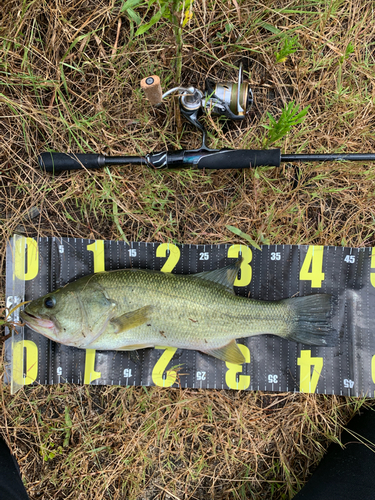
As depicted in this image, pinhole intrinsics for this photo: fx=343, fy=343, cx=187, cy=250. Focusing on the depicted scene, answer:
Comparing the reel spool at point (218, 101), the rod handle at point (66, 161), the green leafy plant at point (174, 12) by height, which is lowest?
the rod handle at point (66, 161)

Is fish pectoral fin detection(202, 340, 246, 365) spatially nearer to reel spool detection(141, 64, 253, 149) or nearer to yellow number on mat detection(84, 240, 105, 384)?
yellow number on mat detection(84, 240, 105, 384)

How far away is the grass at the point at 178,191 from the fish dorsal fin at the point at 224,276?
0.97ft

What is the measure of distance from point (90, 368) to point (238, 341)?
1349mm

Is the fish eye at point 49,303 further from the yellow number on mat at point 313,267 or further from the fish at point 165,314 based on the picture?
the yellow number on mat at point 313,267

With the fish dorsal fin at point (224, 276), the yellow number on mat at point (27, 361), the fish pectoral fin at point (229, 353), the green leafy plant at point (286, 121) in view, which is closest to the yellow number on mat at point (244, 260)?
the fish dorsal fin at point (224, 276)

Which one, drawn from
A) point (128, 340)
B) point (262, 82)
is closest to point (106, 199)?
point (128, 340)

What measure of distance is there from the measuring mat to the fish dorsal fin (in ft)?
0.42

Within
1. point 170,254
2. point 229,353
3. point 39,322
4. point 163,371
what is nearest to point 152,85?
point 170,254

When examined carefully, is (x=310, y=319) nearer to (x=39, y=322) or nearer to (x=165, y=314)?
(x=165, y=314)

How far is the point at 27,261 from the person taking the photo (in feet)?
10.1

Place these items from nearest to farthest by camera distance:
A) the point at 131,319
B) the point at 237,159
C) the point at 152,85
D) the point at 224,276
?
the point at 152,85, the point at 131,319, the point at 237,159, the point at 224,276

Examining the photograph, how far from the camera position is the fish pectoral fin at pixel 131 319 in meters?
2.71

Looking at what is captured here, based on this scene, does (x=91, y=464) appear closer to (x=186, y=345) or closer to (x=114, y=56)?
(x=186, y=345)

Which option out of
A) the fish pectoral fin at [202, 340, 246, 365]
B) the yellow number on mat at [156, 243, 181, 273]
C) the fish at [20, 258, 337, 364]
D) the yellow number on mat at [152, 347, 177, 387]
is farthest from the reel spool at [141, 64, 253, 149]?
the yellow number on mat at [152, 347, 177, 387]
